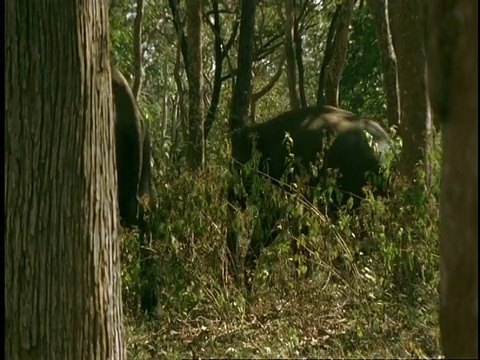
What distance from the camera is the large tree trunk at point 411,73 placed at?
9602 millimetres

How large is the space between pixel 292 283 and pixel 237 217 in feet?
3.24

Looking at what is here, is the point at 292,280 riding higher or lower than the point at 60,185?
lower

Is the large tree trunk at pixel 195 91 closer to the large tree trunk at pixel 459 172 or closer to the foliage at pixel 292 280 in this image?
the foliage at pixel 292 280

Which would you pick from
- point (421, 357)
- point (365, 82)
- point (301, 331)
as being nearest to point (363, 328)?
point (301, 331)

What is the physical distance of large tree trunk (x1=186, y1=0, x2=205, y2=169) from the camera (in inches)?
457

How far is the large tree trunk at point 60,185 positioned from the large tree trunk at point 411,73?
3873 millimetres

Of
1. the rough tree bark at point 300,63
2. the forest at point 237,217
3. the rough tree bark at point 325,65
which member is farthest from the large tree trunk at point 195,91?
the rough tree bark at point 300,63

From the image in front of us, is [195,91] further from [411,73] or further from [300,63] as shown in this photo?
[300,63]

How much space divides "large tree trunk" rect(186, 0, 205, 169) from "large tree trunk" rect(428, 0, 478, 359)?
8028 mm

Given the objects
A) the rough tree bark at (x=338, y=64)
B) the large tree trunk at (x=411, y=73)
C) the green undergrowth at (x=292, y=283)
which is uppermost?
the rough tree bark at (x=338, y=64)

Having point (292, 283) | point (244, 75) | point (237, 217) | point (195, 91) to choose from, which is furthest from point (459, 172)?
point (244, 75)

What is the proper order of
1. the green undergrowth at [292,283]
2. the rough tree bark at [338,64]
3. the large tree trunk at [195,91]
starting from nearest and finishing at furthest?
the green undergrowth at [292,283], the large tree trunk at [195,91], the rough tree bark at [338,64]

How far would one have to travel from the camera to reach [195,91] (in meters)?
13.6

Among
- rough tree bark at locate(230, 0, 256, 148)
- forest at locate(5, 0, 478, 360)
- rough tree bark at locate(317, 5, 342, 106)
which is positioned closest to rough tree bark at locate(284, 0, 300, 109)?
rough tree bark at locate(317, 5, 342, 106)
